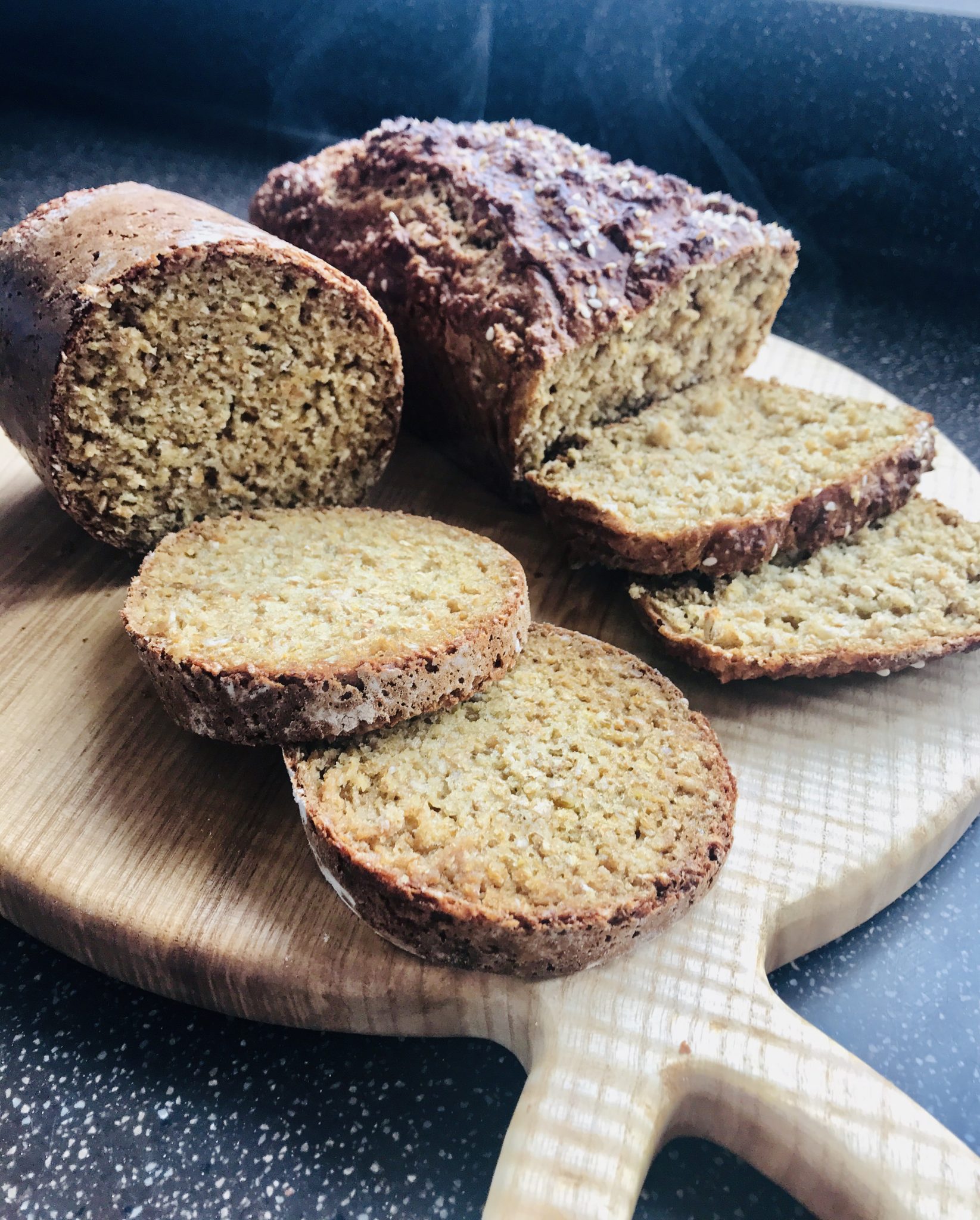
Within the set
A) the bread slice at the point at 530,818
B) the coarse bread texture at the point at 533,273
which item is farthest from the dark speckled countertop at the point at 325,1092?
the coarse bread texture at the point at 533,273

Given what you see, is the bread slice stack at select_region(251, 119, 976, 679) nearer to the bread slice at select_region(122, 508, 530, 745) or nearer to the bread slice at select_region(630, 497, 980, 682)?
the bread slice at select_region(630, 497, 980, 682)

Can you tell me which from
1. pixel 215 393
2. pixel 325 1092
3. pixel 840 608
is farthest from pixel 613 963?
pixel 215 393

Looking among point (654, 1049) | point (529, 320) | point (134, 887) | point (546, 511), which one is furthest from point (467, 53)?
point (654, 1049)

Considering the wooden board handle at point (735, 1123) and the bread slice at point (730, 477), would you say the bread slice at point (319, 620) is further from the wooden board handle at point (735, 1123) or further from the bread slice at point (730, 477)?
the wooden board handle at point (735, 1123)

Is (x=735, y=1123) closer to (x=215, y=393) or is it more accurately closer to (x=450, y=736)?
(x=450, y=736)

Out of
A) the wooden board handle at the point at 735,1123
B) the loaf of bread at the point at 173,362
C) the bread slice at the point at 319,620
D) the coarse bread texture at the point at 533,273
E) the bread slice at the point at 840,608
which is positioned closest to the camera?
the wooden board handle at the point at 735,1123

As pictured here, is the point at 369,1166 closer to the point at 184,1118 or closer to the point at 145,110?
the point at 184,1118

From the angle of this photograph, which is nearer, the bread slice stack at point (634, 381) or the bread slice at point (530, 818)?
the bread slice at point (530, 818)

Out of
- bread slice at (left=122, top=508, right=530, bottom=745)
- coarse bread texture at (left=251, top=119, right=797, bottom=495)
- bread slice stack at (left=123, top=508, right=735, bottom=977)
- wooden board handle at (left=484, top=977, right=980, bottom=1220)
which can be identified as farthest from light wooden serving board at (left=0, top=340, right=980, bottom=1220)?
coarse bread texture at (left=251, top=119, right=797, bottom=495)
